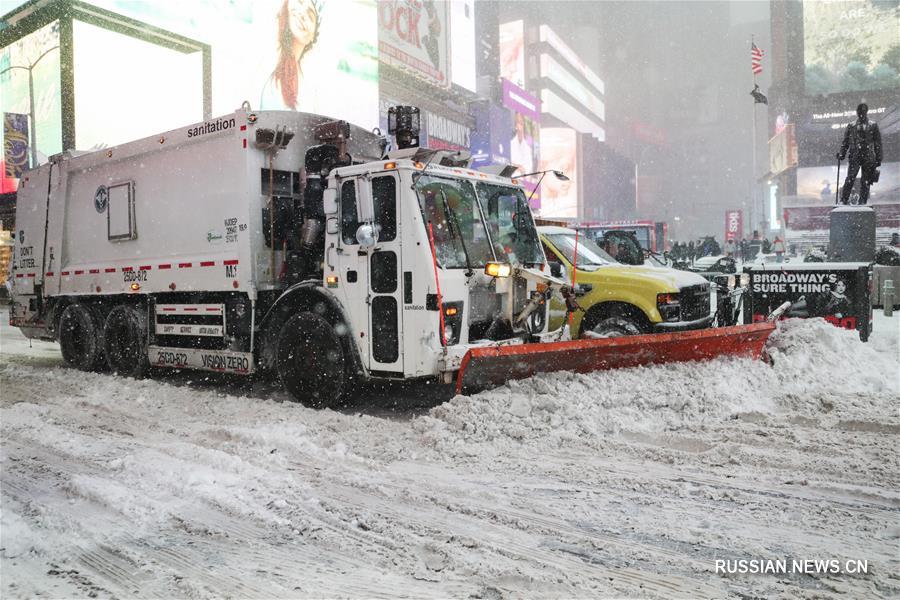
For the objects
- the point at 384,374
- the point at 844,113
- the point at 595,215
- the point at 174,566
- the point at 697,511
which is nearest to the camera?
the point at 174,566

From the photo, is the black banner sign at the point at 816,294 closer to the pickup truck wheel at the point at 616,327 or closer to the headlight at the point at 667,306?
the headlight at the point at 667,306

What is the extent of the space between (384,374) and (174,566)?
10.9 ft

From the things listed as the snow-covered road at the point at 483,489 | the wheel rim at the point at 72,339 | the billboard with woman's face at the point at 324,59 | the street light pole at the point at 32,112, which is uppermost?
the billboard with woman's face at the point at 324,59

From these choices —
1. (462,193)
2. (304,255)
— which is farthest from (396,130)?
(304,255)

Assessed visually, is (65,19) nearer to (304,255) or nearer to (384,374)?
(304,255)

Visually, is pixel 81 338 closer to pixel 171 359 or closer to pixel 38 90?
pixel 171 359

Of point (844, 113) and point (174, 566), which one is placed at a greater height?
point (844, 113)

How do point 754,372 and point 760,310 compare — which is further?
point 760,310

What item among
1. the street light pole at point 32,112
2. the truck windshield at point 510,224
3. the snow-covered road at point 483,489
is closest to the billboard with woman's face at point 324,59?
the street light pole at point 32,112

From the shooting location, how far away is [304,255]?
7.64m

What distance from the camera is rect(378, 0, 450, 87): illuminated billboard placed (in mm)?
48531

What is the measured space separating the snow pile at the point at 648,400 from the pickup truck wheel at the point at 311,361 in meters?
1.26

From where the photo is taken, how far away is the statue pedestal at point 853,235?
16.1 meters

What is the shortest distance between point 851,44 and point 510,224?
7552cm
